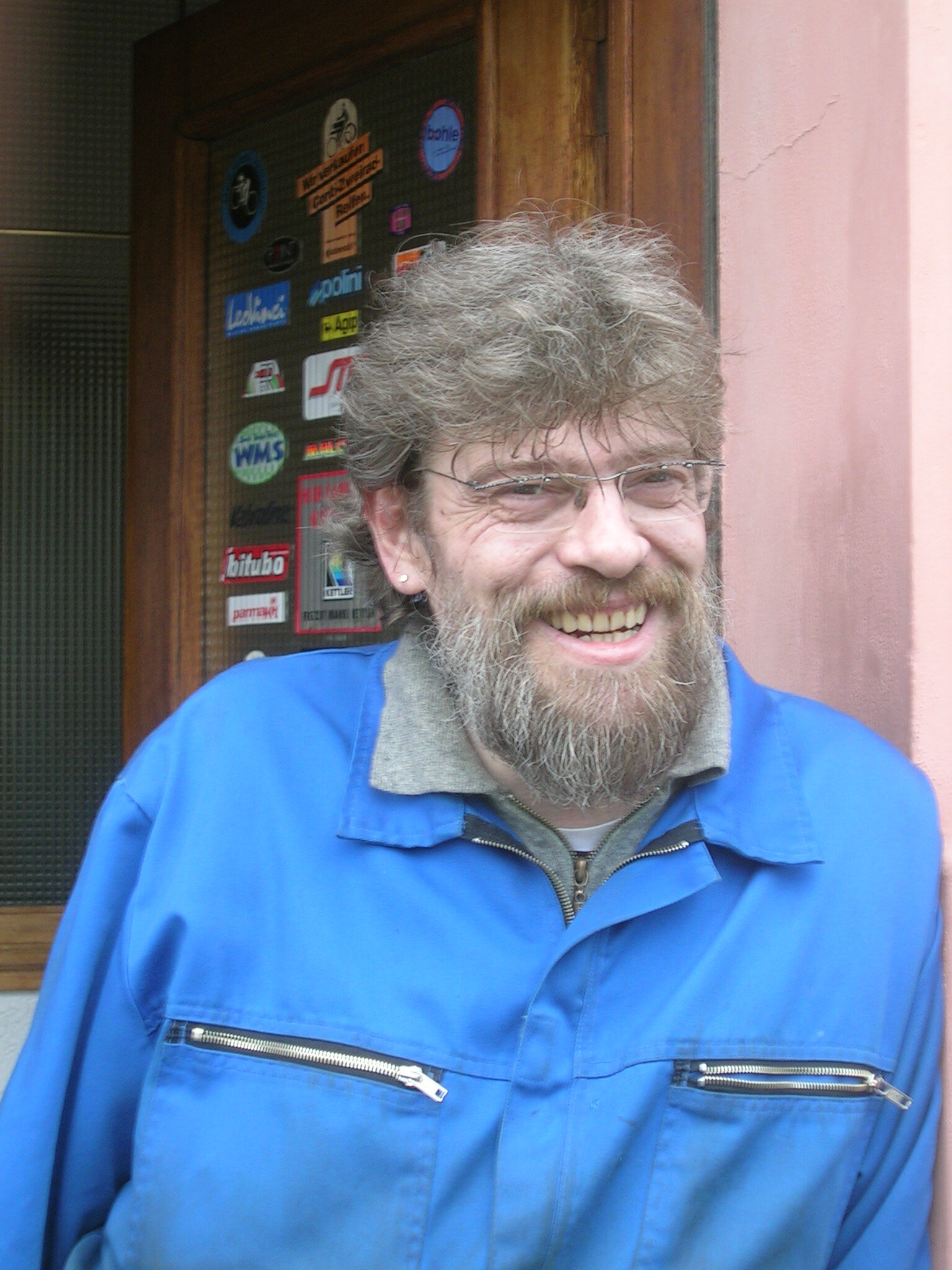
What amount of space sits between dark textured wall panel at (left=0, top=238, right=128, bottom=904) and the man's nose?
7.11 ft

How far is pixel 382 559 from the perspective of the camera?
5.19ft

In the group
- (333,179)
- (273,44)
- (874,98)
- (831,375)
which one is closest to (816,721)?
(831,375)

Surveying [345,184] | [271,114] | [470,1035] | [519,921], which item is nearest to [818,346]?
[519,921]

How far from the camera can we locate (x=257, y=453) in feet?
9.02

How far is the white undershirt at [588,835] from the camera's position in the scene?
1.38 m

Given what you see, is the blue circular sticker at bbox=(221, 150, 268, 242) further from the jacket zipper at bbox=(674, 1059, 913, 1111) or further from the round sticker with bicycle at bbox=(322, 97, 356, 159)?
the jacket zipper at bbox=(674, 1059, 913, 1111)

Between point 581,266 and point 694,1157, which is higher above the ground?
point 581,266

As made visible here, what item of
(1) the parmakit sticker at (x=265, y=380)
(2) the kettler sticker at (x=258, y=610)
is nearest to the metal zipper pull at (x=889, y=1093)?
(2) the kettler sticker at (x=258, y=610)

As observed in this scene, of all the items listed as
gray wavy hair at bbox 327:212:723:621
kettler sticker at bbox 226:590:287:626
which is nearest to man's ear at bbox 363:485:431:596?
gray wavy hair at bbox 327:212:723:621

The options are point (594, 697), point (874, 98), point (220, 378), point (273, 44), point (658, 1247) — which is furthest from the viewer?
point (220, 378)

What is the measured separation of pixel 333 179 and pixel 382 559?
56.4 inches

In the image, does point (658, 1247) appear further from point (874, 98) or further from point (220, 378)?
point (220, 378)

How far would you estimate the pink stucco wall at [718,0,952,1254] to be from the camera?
1.33 meters

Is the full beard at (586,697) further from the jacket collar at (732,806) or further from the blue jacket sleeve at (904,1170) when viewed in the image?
the blue jacket sleeve at (904,1170)
